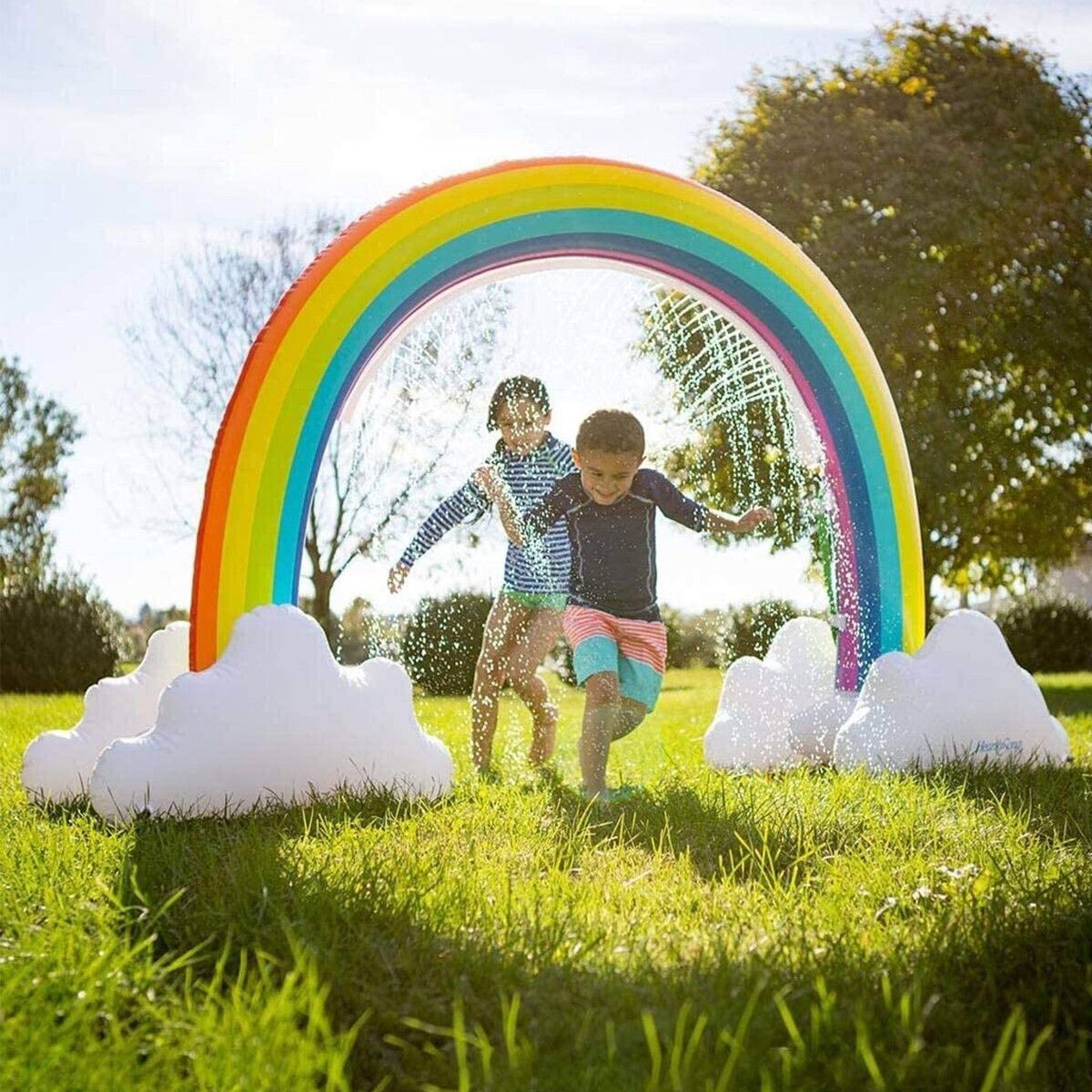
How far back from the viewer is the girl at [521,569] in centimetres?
481


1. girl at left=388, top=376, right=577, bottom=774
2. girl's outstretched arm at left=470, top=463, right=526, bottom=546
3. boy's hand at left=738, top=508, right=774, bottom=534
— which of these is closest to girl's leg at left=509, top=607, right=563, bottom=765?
girl at left=388, top=376, right=577, bottom=774

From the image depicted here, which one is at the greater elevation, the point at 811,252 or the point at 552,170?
the point at 811,252

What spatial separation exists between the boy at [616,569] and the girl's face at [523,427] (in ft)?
1.29

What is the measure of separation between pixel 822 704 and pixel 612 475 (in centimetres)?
Answer: 148

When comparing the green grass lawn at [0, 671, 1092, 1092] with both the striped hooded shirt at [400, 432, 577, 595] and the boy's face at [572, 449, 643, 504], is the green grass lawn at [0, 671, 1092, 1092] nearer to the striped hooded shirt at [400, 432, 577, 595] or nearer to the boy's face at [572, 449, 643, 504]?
the boy's face at [572, 449, 643, 504]

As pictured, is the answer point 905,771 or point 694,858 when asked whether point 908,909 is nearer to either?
point 694,858

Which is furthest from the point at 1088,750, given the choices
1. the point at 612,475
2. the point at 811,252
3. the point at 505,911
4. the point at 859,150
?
the point at 859,150

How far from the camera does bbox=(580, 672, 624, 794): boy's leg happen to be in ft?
14.1

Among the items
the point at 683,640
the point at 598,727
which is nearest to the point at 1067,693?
the point at 683,640

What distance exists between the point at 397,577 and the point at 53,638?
10.2 m

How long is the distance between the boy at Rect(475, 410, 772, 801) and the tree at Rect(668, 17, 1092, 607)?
25.8 ft

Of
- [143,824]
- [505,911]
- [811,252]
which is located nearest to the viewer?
[505,911]

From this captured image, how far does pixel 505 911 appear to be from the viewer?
262 cm

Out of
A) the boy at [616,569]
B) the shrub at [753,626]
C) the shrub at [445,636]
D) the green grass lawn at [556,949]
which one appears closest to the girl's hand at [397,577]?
the boy at [616,569]
